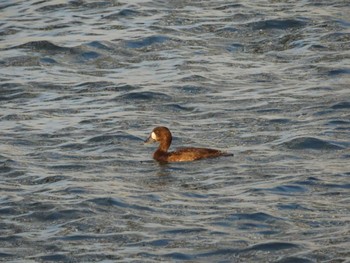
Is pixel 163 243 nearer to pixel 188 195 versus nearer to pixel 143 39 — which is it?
pixel 188 195

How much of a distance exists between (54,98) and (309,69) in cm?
405

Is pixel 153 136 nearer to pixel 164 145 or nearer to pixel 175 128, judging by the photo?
pixel 164 145

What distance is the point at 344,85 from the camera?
19.2 m

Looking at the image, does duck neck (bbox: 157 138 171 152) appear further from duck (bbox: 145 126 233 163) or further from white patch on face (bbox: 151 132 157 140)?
white patch on face (bbox: 151 132 157 140)

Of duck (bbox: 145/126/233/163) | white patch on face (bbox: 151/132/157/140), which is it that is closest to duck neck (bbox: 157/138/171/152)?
duck (bbox: 145/126/233/163)

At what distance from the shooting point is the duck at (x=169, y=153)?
15430 millimetres

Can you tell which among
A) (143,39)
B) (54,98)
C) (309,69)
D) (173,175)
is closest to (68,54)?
(143,39)

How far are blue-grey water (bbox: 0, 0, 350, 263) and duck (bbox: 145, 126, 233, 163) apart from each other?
11 centimetres

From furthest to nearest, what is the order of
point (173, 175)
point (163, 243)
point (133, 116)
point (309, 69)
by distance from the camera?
point (309, 69) < point (133, 116) < point (173, 175) < point (163, 243)

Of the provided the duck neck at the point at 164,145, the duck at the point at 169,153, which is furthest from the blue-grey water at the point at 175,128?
the duck neck at the point at 164,145

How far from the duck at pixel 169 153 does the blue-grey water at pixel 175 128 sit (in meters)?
0.11

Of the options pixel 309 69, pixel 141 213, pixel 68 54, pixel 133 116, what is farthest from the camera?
pixel 68 54

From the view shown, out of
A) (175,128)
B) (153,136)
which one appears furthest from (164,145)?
(175,128)

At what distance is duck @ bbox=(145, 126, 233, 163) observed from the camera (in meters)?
15.4
